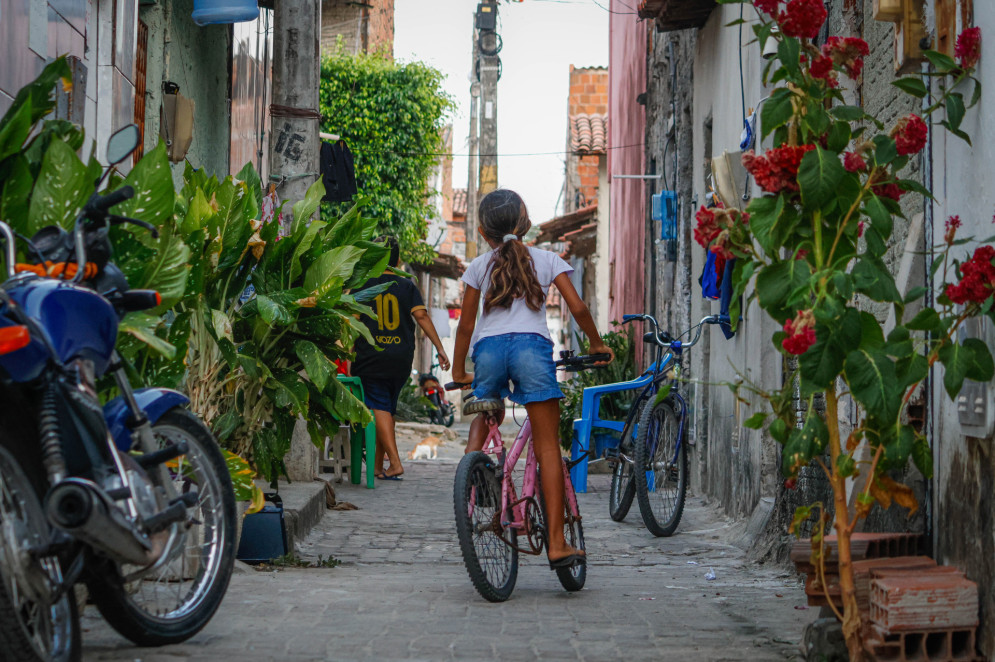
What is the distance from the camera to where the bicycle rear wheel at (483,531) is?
15.5ft

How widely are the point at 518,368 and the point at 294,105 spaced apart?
3741 millimetres

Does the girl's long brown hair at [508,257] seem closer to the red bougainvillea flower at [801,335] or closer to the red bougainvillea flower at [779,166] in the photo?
the red bougainvillea flower at [779,166]

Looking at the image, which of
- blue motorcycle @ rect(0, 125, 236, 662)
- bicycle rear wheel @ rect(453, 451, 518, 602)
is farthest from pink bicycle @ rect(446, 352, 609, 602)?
blue motorcycle @ rect(0, 125, 236, 662)

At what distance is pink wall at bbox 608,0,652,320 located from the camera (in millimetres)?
16000

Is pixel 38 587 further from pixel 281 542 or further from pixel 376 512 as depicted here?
pixel 376 512

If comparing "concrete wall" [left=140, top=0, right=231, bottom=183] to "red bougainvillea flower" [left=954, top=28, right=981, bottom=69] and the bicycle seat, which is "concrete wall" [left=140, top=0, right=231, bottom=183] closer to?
the bicycle seat

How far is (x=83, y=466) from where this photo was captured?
10.5 feet

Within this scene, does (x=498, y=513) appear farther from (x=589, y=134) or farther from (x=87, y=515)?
(x=589, y=134)

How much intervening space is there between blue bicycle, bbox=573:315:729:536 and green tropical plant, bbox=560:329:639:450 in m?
2.85

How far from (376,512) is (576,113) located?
23.9 meters

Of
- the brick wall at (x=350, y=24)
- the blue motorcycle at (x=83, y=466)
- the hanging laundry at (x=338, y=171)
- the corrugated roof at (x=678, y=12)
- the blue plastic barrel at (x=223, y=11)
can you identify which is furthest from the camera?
the brick wall at (x=350, y=24)

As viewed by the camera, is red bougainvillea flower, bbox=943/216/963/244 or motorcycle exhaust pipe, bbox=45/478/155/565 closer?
motorcycle exhaust pipe, bbox=45/478/155/565

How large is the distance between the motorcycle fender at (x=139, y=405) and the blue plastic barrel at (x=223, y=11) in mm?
5119

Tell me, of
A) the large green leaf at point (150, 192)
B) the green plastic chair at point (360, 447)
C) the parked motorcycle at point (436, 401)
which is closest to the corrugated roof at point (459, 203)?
the parked motorcycle at point (436, 401)
